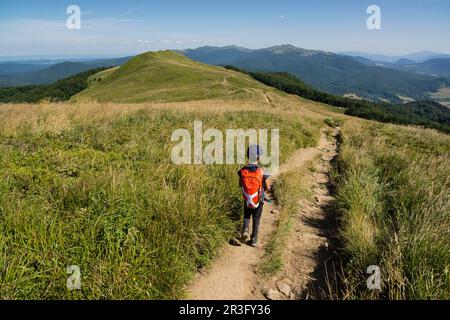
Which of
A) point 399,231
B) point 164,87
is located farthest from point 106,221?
point 164,87

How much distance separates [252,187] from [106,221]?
2.69 m

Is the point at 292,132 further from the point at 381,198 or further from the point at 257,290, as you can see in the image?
the point at 257,290

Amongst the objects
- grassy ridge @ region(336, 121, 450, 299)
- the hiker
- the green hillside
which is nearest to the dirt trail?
the hiker

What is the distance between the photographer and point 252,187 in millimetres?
5508

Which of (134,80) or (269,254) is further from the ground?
(134,80)

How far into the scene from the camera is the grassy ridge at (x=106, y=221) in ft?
11.4

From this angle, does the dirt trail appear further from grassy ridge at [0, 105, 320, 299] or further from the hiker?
the hiker

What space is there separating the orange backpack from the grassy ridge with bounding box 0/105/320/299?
583mm

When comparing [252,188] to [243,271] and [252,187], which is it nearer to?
[252,187]

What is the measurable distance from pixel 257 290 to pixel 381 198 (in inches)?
162

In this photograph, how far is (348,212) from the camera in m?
5.78

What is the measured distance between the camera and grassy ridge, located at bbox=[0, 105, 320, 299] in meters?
3.47

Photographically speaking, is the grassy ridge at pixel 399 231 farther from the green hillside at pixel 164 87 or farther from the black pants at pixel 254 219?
the green hillside at pixel 164 87

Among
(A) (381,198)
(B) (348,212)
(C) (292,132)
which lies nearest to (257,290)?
(B) (348,212)
